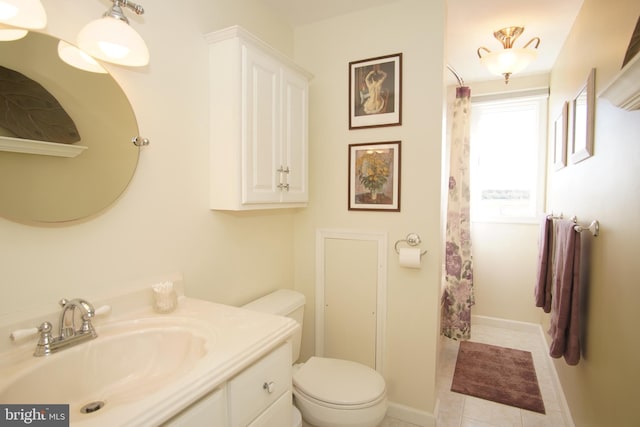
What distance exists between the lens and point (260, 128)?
64.5 inches

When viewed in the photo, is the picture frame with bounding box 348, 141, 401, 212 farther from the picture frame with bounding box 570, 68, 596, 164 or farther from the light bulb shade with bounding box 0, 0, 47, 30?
the light bulb shade with bounding box 0, 0, 47, 30

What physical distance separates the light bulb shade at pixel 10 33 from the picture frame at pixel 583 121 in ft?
7.60

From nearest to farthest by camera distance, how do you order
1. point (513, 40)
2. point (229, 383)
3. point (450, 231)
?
1. point (229, 383)
2. point (513, 40)
3. point (450, 231)

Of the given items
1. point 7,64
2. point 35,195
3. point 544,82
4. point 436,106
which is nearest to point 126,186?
point 35,195

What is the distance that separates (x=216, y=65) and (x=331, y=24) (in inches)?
38.8

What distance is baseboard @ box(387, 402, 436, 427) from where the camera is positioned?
1973 millimetres

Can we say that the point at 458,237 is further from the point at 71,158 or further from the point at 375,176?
the point at 71,158

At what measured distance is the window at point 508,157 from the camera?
3303mm

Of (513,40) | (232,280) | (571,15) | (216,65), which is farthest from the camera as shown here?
(513,40)

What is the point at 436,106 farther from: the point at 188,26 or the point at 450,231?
the point at 450,231

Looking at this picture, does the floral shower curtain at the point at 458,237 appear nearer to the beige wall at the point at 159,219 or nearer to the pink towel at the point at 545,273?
the pink towel at the point at 545,273

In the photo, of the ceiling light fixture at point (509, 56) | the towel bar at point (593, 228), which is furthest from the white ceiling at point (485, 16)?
the towel bar at point (593, 228)

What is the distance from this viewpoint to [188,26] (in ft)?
4.93

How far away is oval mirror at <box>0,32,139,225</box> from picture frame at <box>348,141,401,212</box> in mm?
1279
